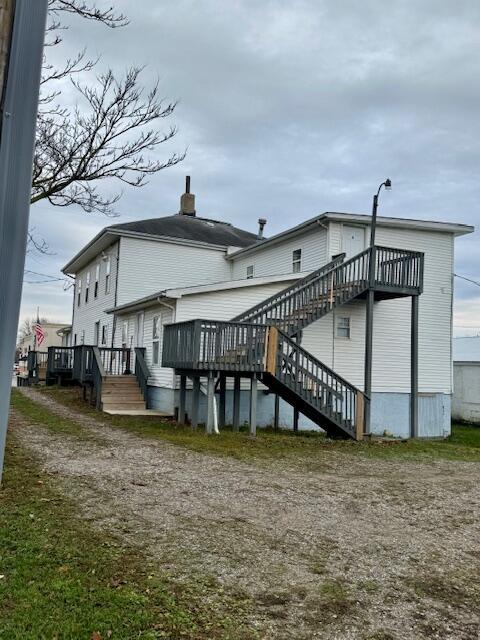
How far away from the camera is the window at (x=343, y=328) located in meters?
18.4

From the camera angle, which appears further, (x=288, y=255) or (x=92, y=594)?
(x=288, y=255)

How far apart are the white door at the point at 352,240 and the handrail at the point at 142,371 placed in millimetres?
7555

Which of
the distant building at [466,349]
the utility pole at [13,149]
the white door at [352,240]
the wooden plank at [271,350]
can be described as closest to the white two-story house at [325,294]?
the white door at [352,240]

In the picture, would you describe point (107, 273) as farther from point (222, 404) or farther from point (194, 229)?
point (222, 404)

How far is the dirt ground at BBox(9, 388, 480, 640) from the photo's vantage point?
3.95 meters

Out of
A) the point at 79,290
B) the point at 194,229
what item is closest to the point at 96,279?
the point at 79,290

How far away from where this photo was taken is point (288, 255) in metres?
20.7

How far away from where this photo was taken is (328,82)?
40.2 feet

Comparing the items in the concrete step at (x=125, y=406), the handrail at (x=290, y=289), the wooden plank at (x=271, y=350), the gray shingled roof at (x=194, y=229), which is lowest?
the concrete step at (x=125, y=406)

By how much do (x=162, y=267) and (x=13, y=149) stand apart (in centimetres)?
2238

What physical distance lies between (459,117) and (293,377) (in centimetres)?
871

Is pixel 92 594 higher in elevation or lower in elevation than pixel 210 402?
lower

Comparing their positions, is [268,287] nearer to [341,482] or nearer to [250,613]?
[341,482]

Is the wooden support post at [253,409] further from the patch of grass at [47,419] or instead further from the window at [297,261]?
the window at [297,261]
